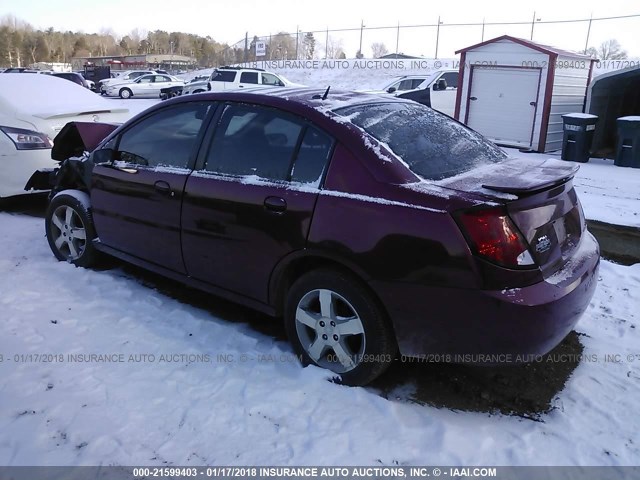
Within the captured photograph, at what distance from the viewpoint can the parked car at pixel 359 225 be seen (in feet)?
8.54

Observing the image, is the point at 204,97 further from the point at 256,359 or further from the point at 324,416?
the point at 324,416

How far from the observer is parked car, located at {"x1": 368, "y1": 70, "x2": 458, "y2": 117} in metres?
15.6

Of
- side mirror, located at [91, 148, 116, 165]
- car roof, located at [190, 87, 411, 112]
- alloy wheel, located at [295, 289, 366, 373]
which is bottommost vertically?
alloy wheel, located at [295, 289, 366, 373]

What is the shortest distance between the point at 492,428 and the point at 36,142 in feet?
18.8

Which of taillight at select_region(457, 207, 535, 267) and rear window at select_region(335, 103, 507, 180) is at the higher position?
rear window at select_region(335, 103, 507, 180)

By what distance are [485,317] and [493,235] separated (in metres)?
0.39

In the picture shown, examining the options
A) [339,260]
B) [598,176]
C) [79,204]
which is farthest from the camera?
[598,176]

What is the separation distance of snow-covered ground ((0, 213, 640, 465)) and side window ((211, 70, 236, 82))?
63.8 feet

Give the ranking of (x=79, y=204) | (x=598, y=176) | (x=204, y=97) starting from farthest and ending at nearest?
(x=598, y=176) < (x=79, y=204) < (x=204, y=97)

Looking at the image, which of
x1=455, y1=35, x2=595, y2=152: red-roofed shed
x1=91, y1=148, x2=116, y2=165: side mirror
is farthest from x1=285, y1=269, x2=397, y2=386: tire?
x1=455, y1=35, x2=595, y2=152: red-roofed shed

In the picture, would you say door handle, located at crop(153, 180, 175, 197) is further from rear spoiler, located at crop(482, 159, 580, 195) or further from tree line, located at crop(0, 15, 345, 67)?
tree line, located at crop(0, 15, 345, 67)

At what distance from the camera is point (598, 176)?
9.65 m

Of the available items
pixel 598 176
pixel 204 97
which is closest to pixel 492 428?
pixel 204 97

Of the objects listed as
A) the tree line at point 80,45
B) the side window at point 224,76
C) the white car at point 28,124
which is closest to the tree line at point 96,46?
the tree line at point 80,45
